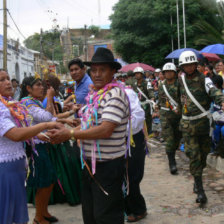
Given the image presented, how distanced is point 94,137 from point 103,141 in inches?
5.8

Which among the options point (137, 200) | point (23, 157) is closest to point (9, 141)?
point (23, 157)

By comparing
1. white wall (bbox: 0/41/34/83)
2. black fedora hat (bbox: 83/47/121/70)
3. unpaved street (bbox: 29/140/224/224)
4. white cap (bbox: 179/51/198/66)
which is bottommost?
unpaved street (bbox: 29/140/224/224)

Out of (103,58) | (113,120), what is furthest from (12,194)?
(103,58)

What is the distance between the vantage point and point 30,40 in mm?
80438

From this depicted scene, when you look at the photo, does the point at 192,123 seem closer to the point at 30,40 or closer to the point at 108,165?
the point at 108,165

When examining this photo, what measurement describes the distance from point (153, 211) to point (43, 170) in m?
1.75

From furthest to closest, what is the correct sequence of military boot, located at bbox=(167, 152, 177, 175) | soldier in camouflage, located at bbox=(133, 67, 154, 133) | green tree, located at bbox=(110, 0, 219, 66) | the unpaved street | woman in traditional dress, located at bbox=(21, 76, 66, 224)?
green tree, located at bbox=(110, 0, 219, 66) < soldier in camouflage, located at bbox=(133, 67, 154, 133) < military boot, located at bbox=(167, 152, 177, 175) < the unpaved street < woman in traditional dress, located at bbox=(21, 76, 66, 224)

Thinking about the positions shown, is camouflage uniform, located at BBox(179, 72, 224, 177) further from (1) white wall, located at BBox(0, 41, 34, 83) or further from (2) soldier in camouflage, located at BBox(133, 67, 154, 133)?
(1) white wall, located at BBox(0, 41, 34, 83)

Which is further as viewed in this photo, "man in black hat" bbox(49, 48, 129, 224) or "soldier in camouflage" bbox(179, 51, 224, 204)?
"soldier in camouflage" bbox(179, 51, 224, 204)

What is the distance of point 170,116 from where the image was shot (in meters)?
6.67

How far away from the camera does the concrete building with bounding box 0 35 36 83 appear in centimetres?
3244

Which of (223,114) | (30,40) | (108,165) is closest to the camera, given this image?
(108,165)

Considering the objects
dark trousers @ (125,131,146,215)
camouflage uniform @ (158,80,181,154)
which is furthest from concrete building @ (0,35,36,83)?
dark trousers @ (125,131,146,215)

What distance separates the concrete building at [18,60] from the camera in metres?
32.4
